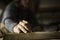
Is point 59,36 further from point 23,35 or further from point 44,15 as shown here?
point 44,15

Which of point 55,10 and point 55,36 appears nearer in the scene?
point 55,36

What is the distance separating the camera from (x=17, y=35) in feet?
1.60

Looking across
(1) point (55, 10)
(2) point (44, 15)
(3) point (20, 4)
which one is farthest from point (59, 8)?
(3) point (20, 4)

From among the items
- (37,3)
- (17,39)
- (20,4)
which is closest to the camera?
(17,39)

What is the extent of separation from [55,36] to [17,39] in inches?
4.0

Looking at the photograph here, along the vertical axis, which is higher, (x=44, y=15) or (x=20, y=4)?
(x=20, y=4)

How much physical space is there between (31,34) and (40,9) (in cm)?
170

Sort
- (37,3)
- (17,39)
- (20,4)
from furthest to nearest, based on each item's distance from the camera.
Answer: (37,3)
(20,4)
(17,39)

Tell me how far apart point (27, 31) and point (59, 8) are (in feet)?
5.59

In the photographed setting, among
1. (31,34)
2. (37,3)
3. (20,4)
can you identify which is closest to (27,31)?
(31,34)

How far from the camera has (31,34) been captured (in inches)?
19.6

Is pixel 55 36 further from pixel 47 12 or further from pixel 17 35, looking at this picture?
pixel 47 12

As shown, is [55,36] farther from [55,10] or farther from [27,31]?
[55,10]

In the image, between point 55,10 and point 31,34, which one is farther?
point 55,10
